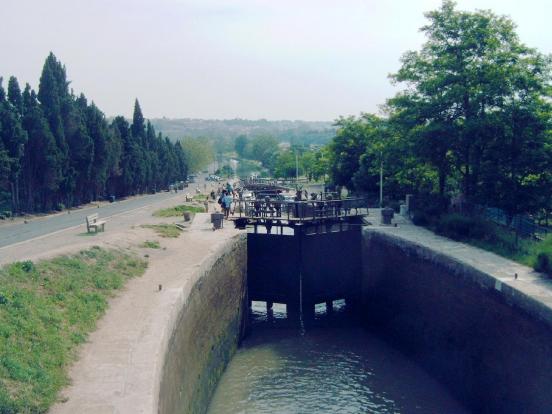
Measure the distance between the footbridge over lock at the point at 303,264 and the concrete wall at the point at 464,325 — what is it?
1.28 meters

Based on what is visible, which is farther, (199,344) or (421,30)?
(421,30)

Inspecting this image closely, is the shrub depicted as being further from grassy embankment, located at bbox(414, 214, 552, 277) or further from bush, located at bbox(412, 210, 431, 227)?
bush, located at bbox(412, 210, 431, 227)

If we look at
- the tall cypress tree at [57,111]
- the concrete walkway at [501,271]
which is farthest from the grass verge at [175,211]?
the concrete walkway at [501,271]

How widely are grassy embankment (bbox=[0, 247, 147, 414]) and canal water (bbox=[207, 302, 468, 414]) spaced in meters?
4.01

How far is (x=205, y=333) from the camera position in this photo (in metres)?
13.2

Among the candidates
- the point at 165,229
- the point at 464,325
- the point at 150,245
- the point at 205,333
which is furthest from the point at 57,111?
the point at 464,325

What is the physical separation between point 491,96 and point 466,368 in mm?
9551

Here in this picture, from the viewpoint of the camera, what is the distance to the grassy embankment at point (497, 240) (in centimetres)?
1323

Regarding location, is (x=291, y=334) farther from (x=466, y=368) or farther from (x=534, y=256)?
(x=534, y=256)

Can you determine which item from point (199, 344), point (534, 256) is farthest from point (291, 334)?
point (534, 256)

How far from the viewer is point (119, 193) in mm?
45531

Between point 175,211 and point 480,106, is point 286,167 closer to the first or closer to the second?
point 175,211

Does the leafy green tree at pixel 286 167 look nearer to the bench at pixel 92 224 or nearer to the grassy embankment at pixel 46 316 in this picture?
the bench at pixel 92 224

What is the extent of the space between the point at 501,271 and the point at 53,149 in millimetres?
25069
